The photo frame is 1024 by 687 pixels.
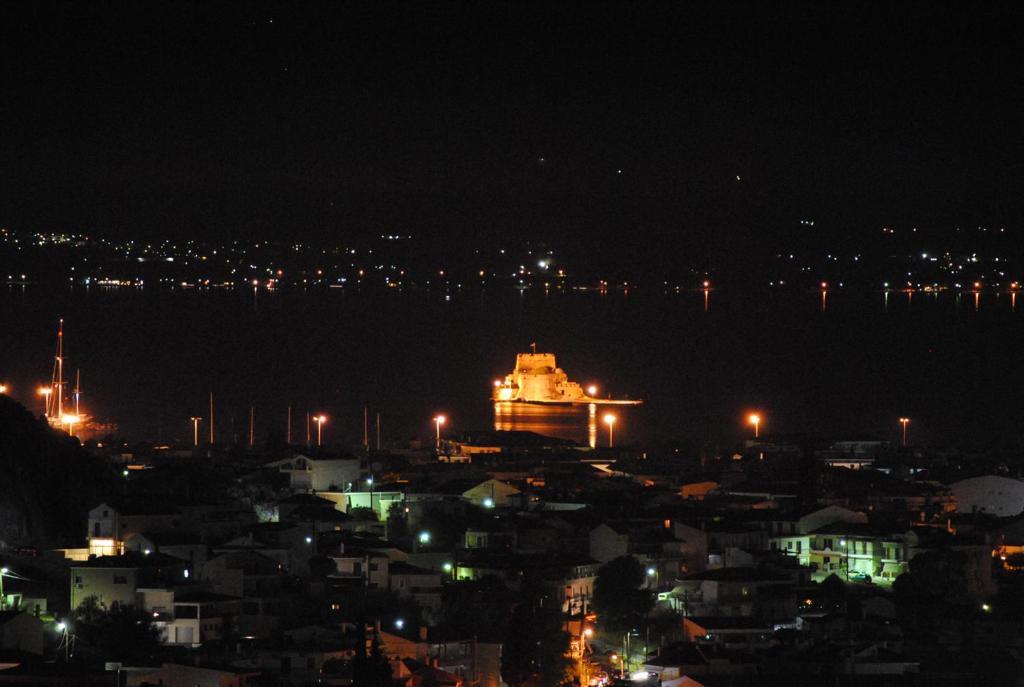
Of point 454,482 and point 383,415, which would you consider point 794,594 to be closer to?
point 454,482

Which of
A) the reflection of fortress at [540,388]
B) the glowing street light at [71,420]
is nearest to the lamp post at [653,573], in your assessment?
the glowing street light at [71,420]

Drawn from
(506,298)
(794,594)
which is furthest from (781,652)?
(506,298)

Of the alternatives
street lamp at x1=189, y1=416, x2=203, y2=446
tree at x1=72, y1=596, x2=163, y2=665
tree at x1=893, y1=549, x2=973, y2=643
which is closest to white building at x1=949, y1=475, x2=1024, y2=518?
tree at x1=893, y1=549, x2=973, y2=643

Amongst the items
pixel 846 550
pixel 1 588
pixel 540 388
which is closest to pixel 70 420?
pixel 846 550

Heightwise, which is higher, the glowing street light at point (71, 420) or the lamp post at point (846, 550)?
the glowing street light at point (71, 420)

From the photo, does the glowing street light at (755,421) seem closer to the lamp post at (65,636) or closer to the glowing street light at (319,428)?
the glowing street light at (319,428)

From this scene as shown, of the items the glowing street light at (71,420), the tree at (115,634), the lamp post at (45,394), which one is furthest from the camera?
the lamp post at (45,394)

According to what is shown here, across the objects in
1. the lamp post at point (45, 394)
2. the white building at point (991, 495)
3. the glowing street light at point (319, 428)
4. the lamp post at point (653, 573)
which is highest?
the lamp post at point (45, 394)
